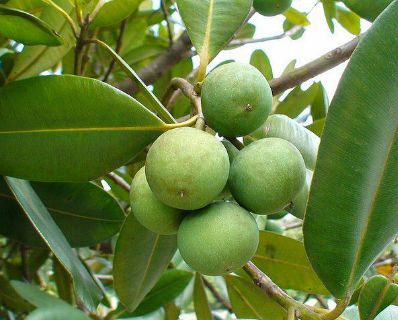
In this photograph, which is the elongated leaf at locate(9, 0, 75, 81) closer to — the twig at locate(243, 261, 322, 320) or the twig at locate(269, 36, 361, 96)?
the twig at locate(269, 36, 361, 96)

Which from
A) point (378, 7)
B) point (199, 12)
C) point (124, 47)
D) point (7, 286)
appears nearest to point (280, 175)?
point (199, 12)

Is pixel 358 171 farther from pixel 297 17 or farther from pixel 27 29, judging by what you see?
pixel 297 17

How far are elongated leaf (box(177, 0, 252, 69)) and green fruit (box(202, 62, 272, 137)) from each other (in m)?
0.14

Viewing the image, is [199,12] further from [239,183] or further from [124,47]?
[124,47]

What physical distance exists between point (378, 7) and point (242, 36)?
37.6 inches

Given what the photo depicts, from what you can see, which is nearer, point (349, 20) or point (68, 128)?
point (68, 128)

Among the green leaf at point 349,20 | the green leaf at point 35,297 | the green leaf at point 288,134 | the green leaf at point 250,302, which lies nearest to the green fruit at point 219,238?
the green leaf at point 288,134

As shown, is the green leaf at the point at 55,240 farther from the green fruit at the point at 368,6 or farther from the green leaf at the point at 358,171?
the green fruit at the point at 368,6

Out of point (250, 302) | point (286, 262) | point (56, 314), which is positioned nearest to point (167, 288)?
point (250, 302)

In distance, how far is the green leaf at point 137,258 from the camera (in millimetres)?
1111

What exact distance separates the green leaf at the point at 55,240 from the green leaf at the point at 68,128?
0.07 m

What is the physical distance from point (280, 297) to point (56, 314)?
403mm

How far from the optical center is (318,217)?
30.3 inches

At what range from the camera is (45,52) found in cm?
142
